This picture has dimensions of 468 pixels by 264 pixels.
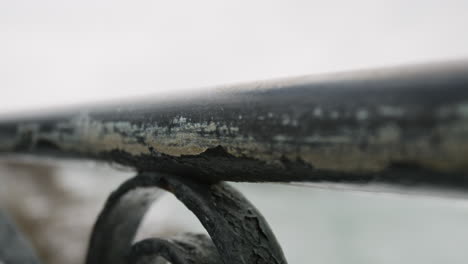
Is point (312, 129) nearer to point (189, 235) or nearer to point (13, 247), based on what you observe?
point (189, 235)

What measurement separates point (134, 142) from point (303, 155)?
21 centimetres

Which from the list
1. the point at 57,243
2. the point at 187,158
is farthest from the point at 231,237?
the point at 57,243

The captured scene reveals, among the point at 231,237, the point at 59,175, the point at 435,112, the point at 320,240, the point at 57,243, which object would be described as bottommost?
the point at 320,240

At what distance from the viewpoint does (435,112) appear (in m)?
0.19

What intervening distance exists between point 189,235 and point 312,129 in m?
0.24

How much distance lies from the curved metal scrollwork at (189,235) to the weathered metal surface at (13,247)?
0.97 feet

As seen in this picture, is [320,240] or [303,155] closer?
[303,155]

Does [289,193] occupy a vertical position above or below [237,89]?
below

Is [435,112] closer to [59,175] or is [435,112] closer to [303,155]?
[303,155]

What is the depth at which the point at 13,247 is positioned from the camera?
74 cm

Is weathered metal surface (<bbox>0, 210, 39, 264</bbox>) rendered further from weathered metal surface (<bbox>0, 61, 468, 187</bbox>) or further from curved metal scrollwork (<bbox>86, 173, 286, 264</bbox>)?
weathered metal surface (<bbox>0, 61, 468, 187</bbox>)

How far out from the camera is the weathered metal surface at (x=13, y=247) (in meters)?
0.72

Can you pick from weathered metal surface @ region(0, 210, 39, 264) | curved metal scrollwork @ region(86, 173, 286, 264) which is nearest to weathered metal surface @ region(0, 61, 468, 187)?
curved metal scrollwork @ region(86, 173, 286, 264)


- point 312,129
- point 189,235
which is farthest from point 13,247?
point 312,129
